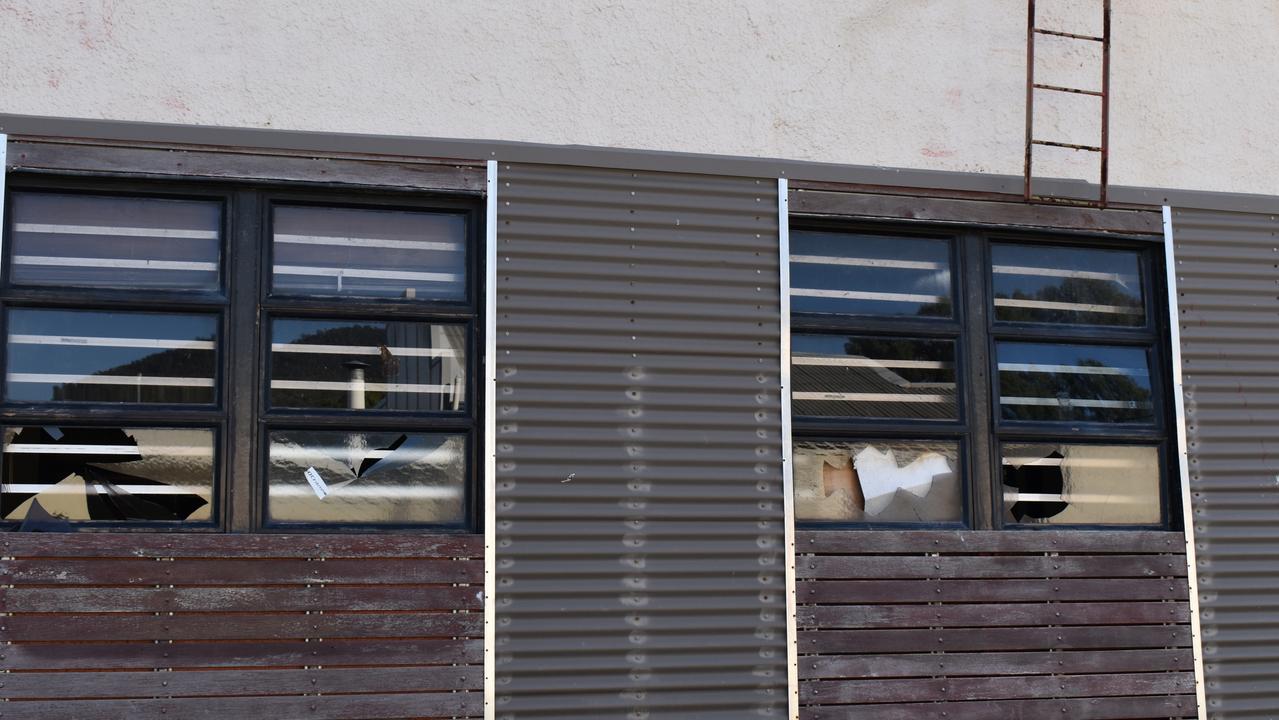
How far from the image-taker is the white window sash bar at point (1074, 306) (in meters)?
6.65

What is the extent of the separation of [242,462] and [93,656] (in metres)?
0.95

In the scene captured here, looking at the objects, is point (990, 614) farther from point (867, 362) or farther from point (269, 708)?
point (269, 708)

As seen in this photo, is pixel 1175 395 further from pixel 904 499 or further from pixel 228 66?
pixel 228 66

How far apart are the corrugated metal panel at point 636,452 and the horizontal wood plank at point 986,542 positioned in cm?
26

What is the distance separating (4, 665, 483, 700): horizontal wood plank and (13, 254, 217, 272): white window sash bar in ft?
5.48

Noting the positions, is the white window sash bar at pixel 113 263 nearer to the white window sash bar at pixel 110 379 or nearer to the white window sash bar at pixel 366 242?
the white window sash bar at pixel 366 242

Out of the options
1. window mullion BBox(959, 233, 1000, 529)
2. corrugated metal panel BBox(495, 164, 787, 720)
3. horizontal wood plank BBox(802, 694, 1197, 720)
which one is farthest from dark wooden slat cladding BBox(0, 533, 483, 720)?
window mullion BBox(959, 233, 1000, 529)

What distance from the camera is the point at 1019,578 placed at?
20.7 ft

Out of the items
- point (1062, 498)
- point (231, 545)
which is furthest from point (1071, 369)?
point (231, 545)

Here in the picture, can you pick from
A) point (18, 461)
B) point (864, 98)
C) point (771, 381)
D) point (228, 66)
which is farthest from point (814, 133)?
point (18, 461)

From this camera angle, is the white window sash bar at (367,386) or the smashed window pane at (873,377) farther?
the smashed window pane at (873,377)

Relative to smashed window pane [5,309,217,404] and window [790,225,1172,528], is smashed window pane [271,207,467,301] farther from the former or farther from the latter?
window [790,225,1172,528]

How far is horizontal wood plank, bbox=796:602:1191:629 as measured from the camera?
610cm

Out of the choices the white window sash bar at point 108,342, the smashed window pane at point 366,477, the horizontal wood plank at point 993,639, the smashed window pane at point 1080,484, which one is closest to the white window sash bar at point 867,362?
the smashed window pane at point 1080,484
